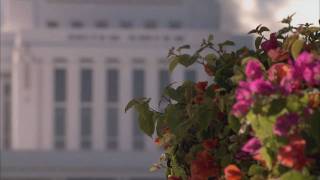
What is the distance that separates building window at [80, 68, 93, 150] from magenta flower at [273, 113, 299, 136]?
135 feet

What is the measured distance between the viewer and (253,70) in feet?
4.84

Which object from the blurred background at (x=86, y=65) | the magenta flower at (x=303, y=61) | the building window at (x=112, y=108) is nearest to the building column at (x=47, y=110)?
the blurred background at (x=86, y=65)

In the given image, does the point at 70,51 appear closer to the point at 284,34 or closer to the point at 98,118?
the point at 98,118

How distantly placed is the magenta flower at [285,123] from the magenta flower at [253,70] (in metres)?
0.11

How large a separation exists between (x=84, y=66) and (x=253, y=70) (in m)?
41.0

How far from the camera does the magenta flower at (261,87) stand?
Answer: 1.40 m

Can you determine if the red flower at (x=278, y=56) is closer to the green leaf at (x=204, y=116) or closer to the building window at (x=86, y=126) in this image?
the green leaf at (x=204, y=116)

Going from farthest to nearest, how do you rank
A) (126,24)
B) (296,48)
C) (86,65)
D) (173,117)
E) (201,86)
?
(126,24), (86,65), (201,86), (173,117), (296,48)

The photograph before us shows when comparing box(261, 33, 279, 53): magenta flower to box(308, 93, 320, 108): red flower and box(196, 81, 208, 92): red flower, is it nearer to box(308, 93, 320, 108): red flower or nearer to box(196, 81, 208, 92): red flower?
box(196, 81, 208, 92): red flower

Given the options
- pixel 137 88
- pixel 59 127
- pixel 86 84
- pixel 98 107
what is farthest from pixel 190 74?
pixel 59 127

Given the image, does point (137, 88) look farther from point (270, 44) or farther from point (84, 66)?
point (270, 44)

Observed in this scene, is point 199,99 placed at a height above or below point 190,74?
below

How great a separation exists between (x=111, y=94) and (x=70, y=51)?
3.60 meters

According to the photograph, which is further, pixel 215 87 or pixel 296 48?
pixel 215 87
